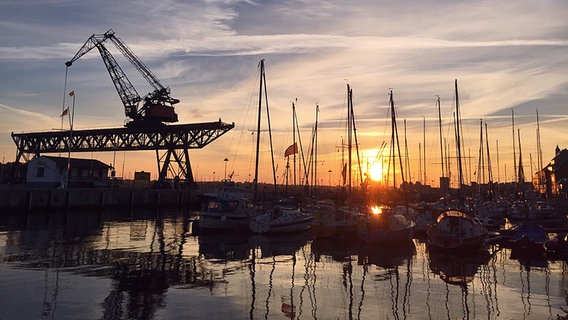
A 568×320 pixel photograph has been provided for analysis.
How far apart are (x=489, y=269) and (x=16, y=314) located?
68.4ft

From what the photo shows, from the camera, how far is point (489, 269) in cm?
2200

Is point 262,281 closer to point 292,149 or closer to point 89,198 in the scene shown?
point 292,149

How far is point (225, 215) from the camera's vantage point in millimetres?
35281

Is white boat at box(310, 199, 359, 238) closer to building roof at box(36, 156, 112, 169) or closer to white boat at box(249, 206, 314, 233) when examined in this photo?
white boat at box(249, 206, 314, 233)

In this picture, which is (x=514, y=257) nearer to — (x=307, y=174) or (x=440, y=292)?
(x=440, y=292)

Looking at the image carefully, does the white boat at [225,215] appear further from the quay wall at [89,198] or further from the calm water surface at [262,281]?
the quay wall at [89,198]

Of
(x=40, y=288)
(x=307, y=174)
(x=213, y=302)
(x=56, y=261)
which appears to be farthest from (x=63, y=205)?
(x=213, y=302)

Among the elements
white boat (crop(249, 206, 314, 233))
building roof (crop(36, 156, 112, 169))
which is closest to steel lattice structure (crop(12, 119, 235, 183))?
building roof (crop(36, 156, 112, 169))

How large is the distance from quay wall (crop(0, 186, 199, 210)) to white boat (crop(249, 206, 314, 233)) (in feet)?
113

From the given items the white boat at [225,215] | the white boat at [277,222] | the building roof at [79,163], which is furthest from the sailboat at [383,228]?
the building roof at [79,163]

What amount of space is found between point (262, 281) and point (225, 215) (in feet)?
56.5

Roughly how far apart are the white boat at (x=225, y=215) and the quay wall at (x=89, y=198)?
99.4 feet

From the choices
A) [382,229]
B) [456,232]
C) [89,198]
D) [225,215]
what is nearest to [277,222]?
[225,215]

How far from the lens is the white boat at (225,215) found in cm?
3512
